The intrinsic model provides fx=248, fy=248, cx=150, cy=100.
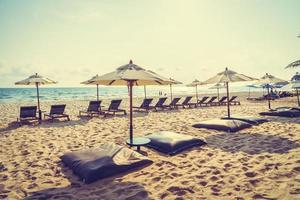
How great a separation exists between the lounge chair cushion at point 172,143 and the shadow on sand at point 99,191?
68.9 inches

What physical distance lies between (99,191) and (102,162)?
0.68 m

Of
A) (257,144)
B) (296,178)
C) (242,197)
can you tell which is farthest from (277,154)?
(242,197)

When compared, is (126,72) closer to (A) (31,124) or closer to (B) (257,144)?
(B) (257,144)

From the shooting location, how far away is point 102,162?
14.9ft

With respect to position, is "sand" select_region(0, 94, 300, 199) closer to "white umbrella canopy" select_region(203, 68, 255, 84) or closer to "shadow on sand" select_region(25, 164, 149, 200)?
"shadow on sand" select_region(25, 164, 149, 200)

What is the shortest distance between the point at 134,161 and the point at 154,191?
106 cm

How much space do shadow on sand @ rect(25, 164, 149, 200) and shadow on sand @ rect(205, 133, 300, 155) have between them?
2840 millimetres

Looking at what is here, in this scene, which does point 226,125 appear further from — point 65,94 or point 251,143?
point 65,94

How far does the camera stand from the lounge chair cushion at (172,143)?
580 cm

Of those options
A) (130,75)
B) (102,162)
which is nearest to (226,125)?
(130,75)

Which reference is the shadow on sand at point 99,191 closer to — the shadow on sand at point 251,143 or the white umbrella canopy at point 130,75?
the white umbrella canopy at point 130,75

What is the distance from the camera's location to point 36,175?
15.2ft

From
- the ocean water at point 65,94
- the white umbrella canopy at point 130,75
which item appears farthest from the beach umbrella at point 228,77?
the ocean water at point 65,94

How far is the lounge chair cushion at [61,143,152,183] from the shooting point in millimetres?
4312
